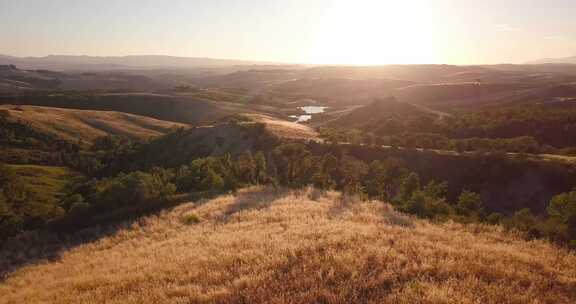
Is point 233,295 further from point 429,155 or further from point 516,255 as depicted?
point 429,155

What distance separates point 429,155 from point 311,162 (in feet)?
66.0

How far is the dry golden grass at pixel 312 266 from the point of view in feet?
37.4

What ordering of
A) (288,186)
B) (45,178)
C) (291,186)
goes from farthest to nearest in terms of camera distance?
(45,178) < (288,186) < (291,186)

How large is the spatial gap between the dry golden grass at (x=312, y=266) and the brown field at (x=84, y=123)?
425 ft

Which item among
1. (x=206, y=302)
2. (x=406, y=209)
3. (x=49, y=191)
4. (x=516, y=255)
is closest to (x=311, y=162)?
(x=406, y=209)

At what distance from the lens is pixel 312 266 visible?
13430 mm

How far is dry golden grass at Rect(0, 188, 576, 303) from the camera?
11.4m

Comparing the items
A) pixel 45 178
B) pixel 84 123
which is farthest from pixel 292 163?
pixel 84 123

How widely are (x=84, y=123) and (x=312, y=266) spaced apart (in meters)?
167

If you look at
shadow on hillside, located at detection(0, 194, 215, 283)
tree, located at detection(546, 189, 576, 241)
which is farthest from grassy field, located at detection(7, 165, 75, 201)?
tree, located at detection(546, 189, 576, 241)

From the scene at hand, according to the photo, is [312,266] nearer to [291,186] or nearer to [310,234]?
[310,234]

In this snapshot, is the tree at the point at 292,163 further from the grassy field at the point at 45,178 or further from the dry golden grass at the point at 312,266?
the grassy field at the point at 45,178

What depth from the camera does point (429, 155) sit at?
65.9 meters

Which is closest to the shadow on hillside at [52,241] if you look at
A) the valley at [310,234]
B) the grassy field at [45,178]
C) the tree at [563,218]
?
the valley at [310,234]
